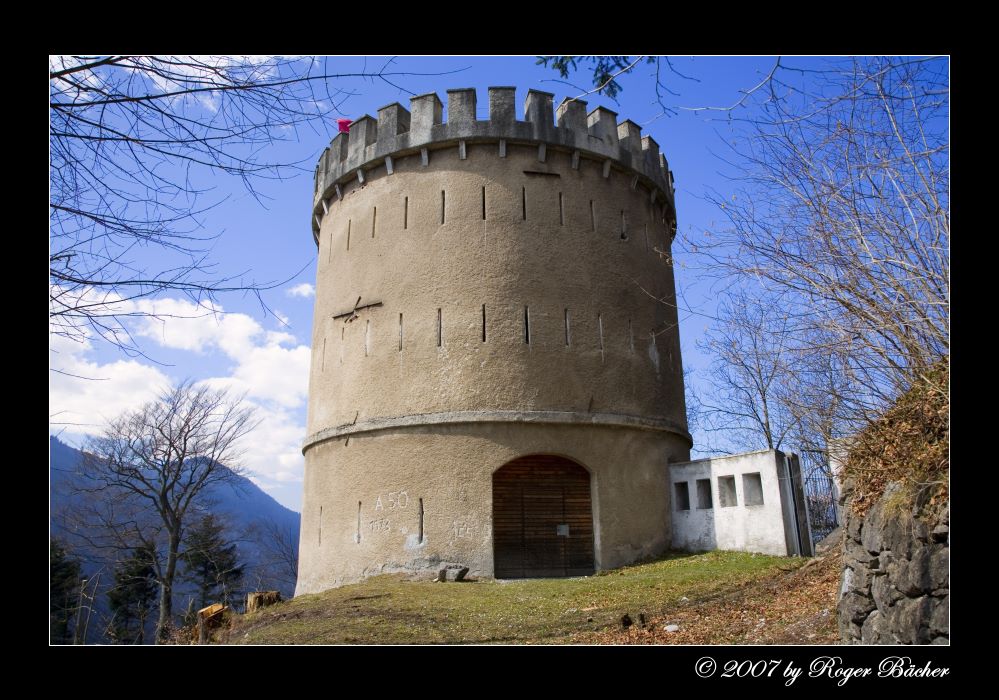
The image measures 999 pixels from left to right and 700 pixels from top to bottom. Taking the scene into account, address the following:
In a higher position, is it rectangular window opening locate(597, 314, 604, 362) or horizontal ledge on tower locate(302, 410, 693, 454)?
rectangular window opening locate(597, 314, 604, 362)

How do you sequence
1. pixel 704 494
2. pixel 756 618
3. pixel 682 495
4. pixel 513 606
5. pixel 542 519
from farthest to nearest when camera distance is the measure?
pixel 682 495
pixel 704 494
pixel 542 519
pixel 513 606
pixel 756 618

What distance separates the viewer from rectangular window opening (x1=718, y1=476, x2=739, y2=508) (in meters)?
14.9

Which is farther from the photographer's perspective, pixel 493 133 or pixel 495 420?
pixel 493 133

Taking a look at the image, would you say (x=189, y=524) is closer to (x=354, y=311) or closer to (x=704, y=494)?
(x=354, y=311)

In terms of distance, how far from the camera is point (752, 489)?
1452 cm

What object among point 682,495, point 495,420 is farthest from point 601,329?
point 682,495

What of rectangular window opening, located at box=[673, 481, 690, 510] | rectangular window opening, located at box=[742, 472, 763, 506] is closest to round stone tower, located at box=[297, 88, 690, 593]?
rectangular window opening, located at box=[673, 481, 690, 510]

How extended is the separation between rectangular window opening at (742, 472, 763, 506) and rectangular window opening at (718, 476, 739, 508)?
37 cm

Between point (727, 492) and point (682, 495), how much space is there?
3.98 ft

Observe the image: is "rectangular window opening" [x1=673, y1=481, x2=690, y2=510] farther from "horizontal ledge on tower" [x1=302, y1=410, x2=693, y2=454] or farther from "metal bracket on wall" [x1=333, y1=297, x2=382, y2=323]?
"metal bracket on wall" [x1=333, y1=297, x2=382, y2=323]

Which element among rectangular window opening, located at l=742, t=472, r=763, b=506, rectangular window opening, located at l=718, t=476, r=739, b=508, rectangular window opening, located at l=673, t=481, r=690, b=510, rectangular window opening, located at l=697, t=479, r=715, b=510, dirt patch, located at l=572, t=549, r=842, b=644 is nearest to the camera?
dirt patch, located at l=572, t=549, r=842, b=644
